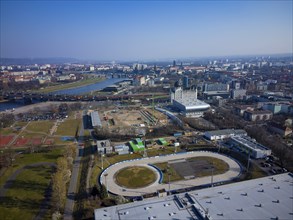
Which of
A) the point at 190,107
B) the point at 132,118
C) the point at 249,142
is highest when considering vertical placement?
the point at 190,107

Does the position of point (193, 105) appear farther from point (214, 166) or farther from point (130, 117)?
point (214, 166)

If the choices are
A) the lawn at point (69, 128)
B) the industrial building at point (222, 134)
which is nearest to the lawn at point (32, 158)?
the lawn at point (69, 128)

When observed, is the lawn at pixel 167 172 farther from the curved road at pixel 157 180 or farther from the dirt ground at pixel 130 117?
the dirt ground at pixel 130 117

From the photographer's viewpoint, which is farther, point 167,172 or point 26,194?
point 167,172

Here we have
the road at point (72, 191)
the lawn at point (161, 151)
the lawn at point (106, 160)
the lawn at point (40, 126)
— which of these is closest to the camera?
the road at point (72, 191)

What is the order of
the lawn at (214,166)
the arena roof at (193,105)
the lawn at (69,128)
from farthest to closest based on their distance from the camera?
the arena roof at (193,105)
the lawn at (69,128)
the lawn at (214,166)

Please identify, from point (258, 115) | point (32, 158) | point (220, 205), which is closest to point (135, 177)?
point (220, 205)
